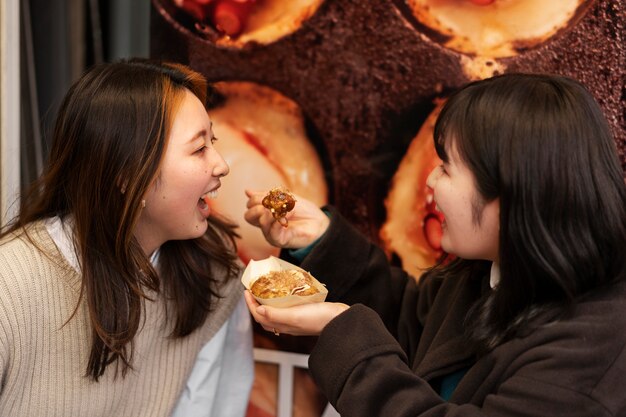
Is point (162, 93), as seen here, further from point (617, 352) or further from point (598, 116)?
point (617, 352)

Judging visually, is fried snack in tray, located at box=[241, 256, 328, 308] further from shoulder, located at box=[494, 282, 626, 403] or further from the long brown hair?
shoulder, located at box=[494, 282, 626, 403]

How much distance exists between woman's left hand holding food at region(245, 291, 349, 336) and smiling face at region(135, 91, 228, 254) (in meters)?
0.32

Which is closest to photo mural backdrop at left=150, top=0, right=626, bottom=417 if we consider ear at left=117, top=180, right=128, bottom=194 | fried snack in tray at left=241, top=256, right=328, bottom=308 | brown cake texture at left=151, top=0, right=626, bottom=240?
brown cake texture at left=151, top=0, right=626, bottom=240

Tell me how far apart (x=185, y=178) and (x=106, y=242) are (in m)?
0.25

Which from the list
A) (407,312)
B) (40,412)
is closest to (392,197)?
(407,312)

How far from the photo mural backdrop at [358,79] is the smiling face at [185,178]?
1.24 feet

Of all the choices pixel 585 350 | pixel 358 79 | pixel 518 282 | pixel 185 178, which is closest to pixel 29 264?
pixel 185 178

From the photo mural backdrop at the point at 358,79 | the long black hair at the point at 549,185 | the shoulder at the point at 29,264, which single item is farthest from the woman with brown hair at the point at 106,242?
the long black hair at the point at 549,185

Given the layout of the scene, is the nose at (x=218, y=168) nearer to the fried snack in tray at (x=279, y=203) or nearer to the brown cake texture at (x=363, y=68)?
the fried snack in tray at (x=279, y=203)

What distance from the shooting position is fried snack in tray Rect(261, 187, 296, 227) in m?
1.81

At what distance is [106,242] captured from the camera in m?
1.70

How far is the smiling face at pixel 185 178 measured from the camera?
1.67 meters

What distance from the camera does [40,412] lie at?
1675 millimetres

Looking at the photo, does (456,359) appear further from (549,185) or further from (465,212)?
(549,185)
